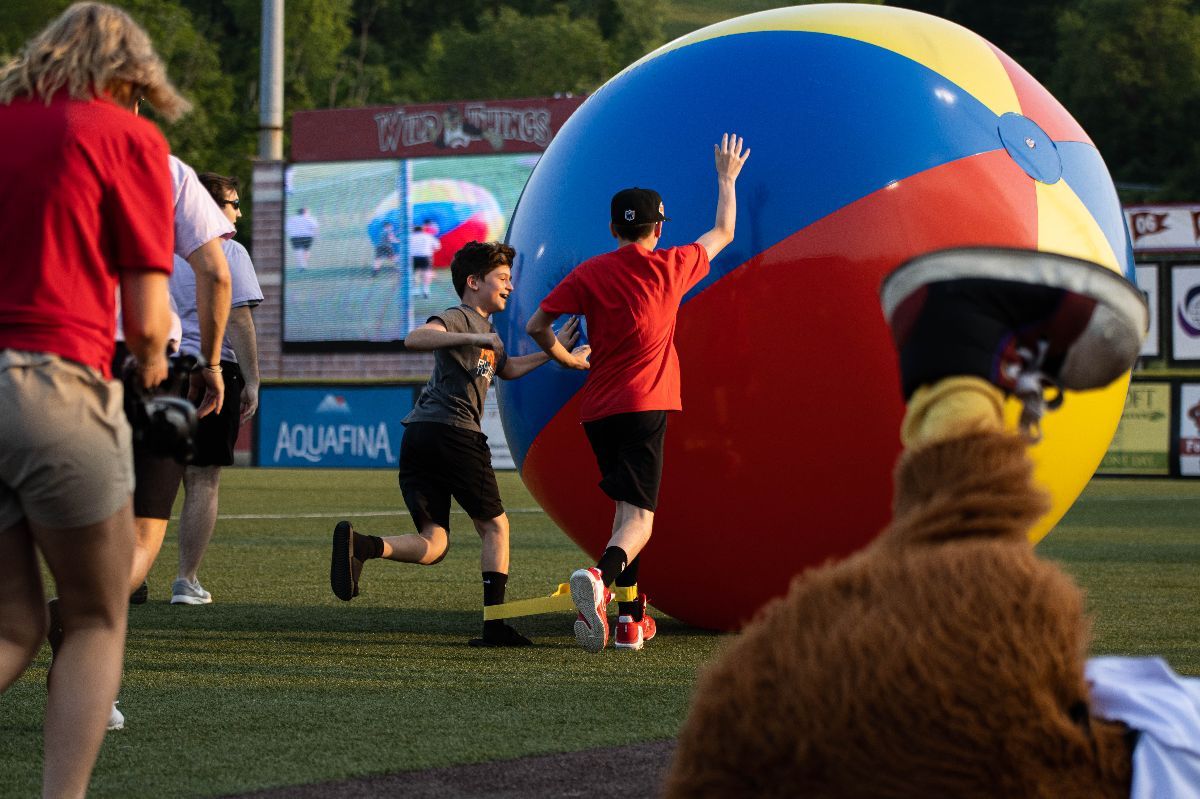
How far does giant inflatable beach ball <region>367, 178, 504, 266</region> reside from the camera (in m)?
30.1

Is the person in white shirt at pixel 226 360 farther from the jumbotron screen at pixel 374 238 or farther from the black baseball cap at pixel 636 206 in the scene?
the jumbotron screen at pixel 374 238

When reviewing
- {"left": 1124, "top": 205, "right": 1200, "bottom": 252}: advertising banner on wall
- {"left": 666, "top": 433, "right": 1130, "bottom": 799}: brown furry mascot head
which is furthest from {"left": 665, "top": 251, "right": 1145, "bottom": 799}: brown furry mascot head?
{"left": 1124, "top": 205, "right": 1200, "bottom": 252}: advertising banner on wall

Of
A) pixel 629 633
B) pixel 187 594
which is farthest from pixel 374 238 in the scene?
pixel 629 633

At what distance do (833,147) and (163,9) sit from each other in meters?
50.3

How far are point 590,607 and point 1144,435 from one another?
1494 centimetres

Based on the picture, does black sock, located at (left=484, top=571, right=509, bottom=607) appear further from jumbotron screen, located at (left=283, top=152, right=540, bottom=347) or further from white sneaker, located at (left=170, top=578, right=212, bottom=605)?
jumbotron screen, located at (left=283, top=152, right=540, bottom=347)

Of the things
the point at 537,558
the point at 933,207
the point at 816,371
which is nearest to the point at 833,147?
the point at 933,207

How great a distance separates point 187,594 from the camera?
7.25m

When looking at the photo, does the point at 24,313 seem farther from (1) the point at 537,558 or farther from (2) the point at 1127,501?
(2) the point at 1127,501

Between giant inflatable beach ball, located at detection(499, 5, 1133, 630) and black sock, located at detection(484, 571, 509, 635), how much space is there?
0.53m

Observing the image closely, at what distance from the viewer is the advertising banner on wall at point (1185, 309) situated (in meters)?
23.3

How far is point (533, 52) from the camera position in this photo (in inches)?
3110

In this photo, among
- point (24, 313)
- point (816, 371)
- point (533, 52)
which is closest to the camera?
point (24, 313)

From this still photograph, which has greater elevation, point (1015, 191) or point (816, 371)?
point (1015, 191)
